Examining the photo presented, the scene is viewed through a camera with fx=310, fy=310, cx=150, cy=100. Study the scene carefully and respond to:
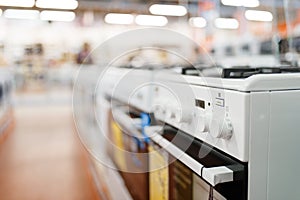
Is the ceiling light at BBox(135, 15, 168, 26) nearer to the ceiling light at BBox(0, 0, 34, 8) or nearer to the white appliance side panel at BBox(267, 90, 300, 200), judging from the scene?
the ceiling light at BBox(0, 0, 34, 8)

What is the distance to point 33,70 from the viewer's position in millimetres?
9352

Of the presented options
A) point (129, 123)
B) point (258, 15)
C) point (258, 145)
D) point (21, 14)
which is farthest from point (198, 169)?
point (21, 14)

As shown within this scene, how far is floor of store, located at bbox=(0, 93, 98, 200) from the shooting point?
9.60 feet

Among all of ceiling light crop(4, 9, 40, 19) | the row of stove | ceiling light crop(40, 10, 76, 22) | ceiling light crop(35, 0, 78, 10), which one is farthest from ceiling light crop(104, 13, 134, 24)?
the row of stove

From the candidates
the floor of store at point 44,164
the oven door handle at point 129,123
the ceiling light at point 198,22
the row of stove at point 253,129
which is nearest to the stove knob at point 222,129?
the row of stove at point 253,129

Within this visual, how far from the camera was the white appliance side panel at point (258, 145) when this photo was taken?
0.68 metres

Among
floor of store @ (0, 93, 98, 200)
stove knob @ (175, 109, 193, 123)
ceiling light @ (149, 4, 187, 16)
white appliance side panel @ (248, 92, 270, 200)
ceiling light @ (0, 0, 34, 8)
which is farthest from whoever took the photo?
ceiling light @ (149, 4, 187, 16)

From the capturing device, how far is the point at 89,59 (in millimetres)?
2465

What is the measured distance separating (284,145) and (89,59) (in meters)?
1.95

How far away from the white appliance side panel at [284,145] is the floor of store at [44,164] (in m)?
2.32

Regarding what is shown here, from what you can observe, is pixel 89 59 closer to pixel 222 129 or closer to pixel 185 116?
pixel 185 116

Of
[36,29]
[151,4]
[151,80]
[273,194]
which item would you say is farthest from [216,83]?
[36,29]

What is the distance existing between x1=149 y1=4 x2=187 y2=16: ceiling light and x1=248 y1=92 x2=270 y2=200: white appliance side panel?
678 centimetres

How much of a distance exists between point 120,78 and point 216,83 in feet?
2.52
